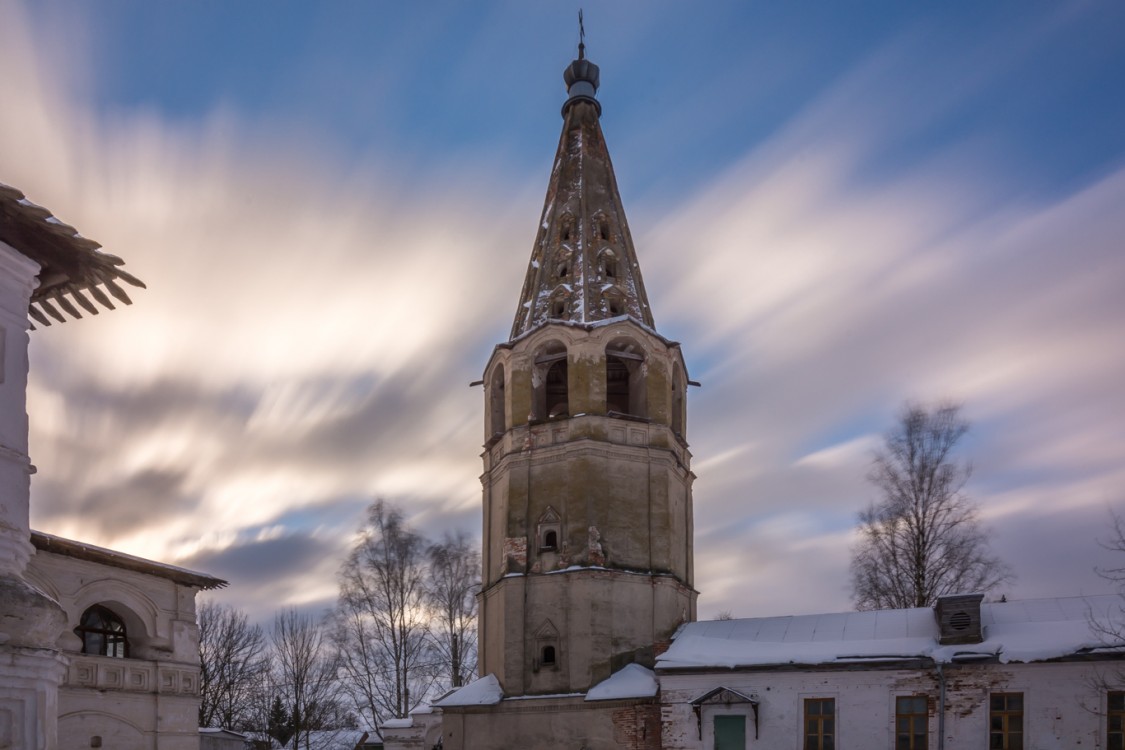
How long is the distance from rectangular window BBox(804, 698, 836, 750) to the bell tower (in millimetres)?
4329

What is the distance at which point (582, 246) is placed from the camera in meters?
27.2

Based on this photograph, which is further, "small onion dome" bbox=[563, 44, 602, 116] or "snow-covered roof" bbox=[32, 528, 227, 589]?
"small onion dome" bbox=[563, 44, 602, 116]

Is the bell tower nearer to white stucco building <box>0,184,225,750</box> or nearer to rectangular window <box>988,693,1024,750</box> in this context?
rectangular window <box>988,693,1024,750</box>

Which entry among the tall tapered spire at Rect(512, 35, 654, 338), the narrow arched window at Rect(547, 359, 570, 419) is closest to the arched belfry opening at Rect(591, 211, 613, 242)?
the tall tapered spire at Rect(512, 35, 654, 338)

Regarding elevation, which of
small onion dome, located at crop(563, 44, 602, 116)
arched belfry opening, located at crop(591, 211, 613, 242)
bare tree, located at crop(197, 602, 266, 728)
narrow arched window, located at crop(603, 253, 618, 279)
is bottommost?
bare tree, located at crop(197, 602, 266, 728)

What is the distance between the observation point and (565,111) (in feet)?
102

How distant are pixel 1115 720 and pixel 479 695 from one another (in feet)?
43.5

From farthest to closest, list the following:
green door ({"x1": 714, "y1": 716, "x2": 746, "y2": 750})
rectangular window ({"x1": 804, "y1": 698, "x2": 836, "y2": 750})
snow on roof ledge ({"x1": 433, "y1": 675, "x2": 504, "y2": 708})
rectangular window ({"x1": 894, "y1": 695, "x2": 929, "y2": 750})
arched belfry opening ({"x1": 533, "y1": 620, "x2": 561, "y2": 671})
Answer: arched belfry opening ({"x1": 533, "y1": 620, "x2": 561, "y2": 671}) < snow on roof ledge ({"x1": 433, "y1": 675, "x2": 504, "y2": 708}) < green door ({"x1": 714, "y1": 716, "x2": 746, "y2": 750}) < rectangular window ({"x1": 804, "y1": 698, "x2": 836, "y2": 750}) < rectangular window ({"x1": 894, "y1": 695, "x2": 929, "y2": 750})

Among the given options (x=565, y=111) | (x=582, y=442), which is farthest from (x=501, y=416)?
(x=565, y=111)

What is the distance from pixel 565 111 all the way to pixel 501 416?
1064 centimetres

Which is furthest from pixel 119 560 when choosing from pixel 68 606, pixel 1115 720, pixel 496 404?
pixel 1115 720

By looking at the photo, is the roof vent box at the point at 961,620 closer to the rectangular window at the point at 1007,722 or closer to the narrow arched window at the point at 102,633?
the rectangular window at the point at 1007,722

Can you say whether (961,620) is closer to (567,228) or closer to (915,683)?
(915,683)

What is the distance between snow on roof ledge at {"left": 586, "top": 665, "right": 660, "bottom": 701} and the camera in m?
21.5
